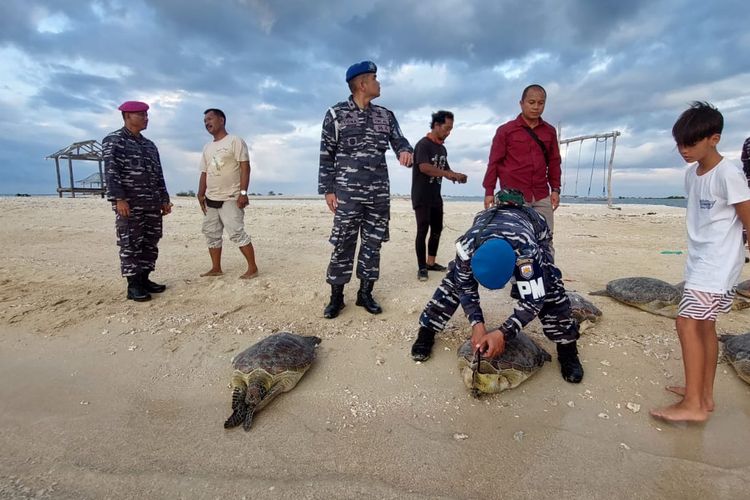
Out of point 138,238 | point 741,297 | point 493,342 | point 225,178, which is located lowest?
point 741,297

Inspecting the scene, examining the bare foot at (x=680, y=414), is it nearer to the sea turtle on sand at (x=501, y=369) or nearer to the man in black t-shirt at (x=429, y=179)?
the sea turtle on sand at (x=501, y=369)

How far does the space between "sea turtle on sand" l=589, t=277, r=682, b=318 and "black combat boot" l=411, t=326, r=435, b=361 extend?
2275mm

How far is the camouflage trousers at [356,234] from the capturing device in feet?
11.9

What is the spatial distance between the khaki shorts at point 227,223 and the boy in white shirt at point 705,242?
13.9 ft

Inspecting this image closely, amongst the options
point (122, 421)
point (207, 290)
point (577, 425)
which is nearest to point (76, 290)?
point (207, 290)

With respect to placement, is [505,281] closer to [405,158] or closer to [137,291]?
[405,158]

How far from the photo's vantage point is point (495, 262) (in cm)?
203

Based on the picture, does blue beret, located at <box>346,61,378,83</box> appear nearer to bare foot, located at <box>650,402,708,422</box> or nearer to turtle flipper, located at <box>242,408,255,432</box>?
turtle flipper, located at <box>242,408,255,432</box>

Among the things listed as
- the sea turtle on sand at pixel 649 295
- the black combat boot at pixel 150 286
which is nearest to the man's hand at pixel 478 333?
the sea turtle on sand at pixel 649 295

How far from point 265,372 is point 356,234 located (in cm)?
161

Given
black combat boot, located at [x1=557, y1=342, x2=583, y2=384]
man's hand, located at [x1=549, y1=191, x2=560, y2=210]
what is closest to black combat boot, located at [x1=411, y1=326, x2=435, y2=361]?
black combat boot, located at [x1=557, y1=342, x2=583, y2=384]

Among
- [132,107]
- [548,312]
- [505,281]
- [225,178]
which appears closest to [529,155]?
[548,312]

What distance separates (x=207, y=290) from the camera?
449cm

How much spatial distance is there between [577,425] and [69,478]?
2633 mm
